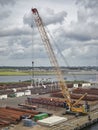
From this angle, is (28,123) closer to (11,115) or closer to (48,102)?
(11,115)

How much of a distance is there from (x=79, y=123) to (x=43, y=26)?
23.4 meters

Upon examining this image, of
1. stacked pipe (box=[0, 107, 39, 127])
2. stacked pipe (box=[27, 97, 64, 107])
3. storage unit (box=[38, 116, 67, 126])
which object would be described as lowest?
storage unit (box=[38, 116, 67, 126])

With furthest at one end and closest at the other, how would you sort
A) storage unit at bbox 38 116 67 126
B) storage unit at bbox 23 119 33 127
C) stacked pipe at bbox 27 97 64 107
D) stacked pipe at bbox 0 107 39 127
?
stacked pipe at bbox 27 97 64 107, stacked pipe at bbox 0 107 39 127, storage unit at bbox 38 116 67 126, storage unit at bbox 23 119 33 127

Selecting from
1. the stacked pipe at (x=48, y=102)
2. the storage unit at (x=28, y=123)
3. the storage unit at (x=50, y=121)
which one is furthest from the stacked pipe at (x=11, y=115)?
the stacked pipe at (x=48, y=102)

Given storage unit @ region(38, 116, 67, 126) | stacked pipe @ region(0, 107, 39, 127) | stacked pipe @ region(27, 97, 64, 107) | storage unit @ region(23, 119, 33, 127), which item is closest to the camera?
storage unit @ region(23, 119, 33, 127)

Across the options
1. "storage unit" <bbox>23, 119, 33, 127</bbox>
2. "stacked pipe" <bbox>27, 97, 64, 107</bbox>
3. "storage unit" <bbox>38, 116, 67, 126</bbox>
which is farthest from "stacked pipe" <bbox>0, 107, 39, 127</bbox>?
"stacked pipe" <bbox>27, 97, 64, 107</bbox>

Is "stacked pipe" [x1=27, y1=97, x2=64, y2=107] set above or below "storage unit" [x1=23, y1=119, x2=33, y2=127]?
above

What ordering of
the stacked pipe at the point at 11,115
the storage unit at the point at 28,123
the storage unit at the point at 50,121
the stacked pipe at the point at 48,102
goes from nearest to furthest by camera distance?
the storage unit at the point at 28,123 < the storage unit at the point at 50,121 < the stacked pipe at the point at 11,115 < the stacked pipe at the point at 48,102

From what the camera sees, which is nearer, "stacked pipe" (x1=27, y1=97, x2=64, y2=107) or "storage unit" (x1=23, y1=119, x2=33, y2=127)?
"storage unit" (x1=23, y1=119, x2=33, y2=127)

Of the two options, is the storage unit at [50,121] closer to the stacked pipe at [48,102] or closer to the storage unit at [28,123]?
the storage unit at [28,123]

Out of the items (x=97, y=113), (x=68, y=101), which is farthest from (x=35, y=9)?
(x=97, y=113)

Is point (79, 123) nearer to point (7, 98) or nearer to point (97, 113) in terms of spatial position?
point (97, 113)

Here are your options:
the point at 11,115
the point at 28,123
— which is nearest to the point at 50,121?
the point at 28,123

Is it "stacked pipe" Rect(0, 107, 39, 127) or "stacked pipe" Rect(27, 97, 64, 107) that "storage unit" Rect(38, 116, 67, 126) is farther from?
"stacked pipe" Rect(27, 97, 64, 107)
